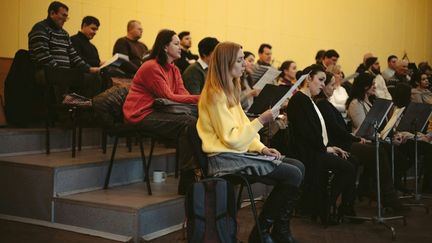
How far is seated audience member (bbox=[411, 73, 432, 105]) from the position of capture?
7928 mm

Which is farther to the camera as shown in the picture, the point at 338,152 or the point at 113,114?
the point at 338,152

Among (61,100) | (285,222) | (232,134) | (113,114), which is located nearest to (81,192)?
(113,114)

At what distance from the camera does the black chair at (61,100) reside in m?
5.05

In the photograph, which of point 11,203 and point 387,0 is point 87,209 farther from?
point 387,0

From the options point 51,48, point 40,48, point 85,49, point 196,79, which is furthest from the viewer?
point 85,49

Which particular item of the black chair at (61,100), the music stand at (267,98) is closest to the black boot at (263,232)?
the music stand at (267,98)

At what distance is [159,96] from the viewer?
473cm

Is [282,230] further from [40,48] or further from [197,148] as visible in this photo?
[40,48]

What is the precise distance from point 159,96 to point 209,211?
135 centimetres

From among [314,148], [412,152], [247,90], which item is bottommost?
[412,152]

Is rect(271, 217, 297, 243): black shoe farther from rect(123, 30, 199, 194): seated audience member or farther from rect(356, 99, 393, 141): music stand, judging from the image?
rect(356, 99, 393, 141): music stand

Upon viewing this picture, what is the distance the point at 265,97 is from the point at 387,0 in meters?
9.33

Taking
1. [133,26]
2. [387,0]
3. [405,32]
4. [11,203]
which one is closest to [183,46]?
[133,26]

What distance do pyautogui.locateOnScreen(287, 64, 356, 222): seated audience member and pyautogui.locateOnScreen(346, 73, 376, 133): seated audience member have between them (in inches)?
38.1
